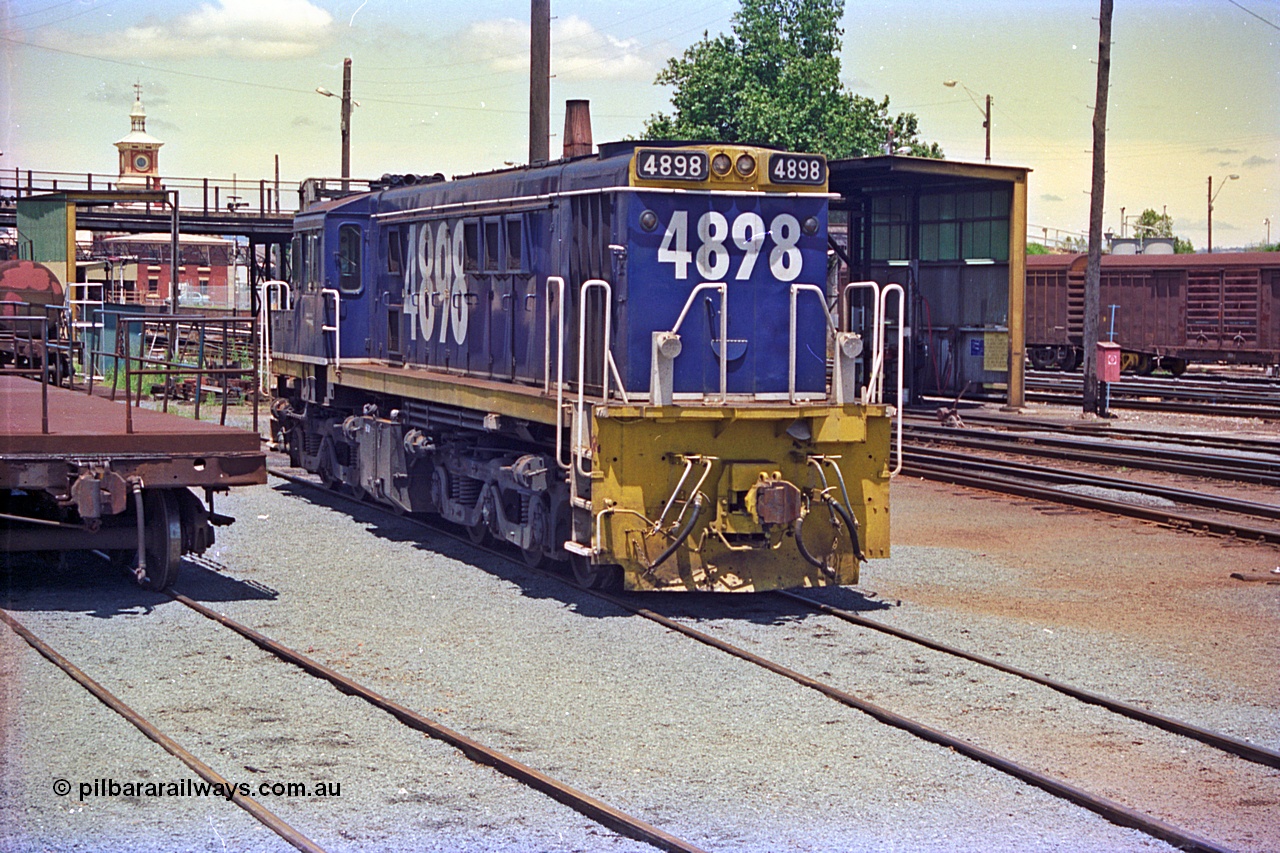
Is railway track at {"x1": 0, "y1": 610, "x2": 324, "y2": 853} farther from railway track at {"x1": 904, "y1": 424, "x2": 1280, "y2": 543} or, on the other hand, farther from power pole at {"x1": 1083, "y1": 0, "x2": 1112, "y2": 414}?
power pole at {"x1": 1083, "y1": 0, "x2": 1112, "y2": 414}

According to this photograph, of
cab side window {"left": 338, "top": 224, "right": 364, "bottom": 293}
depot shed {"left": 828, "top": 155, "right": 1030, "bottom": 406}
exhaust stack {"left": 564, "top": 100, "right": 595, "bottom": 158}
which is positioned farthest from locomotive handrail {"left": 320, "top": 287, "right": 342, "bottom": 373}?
depot shed {"left": 828, "top": 155, "right": 1030, "bottom": 406}

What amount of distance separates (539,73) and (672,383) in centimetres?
1144

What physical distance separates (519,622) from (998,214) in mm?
18403

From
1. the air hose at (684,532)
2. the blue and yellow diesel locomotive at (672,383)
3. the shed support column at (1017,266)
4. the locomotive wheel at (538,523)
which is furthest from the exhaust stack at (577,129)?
the shed support column at (1017,266)

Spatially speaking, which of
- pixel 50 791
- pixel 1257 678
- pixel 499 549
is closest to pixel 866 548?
pixel 1257 678

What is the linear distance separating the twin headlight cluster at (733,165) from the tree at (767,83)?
1627 inches

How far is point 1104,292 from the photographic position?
37094 millimetres

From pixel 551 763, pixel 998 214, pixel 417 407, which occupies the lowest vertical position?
pixel 551 763

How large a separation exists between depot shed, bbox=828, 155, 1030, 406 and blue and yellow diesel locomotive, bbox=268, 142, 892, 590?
13.4m

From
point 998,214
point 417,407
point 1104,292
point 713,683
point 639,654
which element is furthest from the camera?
point 1104,292

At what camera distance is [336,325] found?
15.9 m

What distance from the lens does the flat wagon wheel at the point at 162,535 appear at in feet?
34.1

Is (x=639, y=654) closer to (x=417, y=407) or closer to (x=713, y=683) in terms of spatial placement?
(x=713, y=683)

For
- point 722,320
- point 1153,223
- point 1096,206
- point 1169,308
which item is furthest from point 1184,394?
point 1153,223
